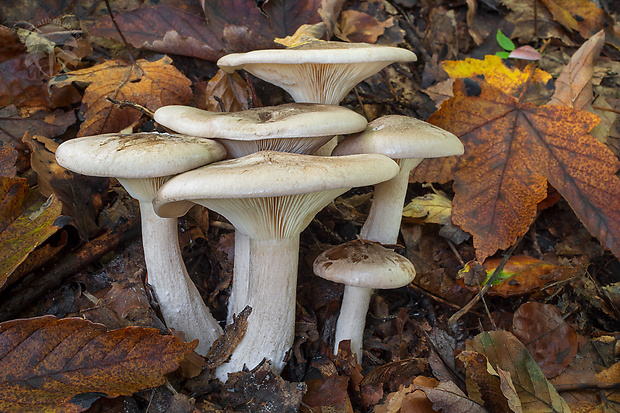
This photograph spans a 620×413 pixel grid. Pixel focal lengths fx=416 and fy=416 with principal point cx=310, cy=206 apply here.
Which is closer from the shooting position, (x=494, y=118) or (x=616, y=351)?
(x=616, y=351)

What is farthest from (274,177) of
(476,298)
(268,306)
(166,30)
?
(166,30)

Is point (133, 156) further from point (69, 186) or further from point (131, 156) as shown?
point (69, 186)

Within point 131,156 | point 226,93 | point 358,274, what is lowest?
point 358,274

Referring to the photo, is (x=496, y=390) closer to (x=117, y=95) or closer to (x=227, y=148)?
(x=227, y=148)

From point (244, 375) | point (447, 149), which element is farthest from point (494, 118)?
point (244, 375)

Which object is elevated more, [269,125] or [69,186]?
A: [269,125]

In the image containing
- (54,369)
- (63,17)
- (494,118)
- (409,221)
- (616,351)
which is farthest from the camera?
(63,17)

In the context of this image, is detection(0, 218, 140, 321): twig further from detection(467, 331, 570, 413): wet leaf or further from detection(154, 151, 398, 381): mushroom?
detection(467, 331, 570, 413): wet leaf
